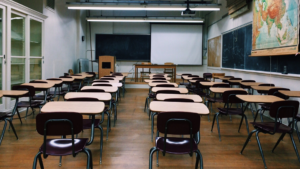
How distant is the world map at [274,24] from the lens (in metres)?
4.25

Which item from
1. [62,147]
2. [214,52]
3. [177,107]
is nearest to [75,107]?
[62,147]

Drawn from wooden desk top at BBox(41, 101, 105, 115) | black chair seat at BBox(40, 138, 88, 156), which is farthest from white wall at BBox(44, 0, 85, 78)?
black chair seat at BBox(40, 138, 88, 156)

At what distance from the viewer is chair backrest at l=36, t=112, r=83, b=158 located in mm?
1830

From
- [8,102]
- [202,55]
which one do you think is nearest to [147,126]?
[8,102]

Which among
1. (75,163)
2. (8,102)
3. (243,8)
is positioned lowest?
(75,163)

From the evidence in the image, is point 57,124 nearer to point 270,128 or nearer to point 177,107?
point 177,107

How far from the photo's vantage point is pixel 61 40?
28.5 feet

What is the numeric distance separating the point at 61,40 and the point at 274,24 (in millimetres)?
7096

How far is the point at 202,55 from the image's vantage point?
476 inches

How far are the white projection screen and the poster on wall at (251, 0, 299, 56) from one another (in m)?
6.09

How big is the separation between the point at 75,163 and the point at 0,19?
4047 millimetres

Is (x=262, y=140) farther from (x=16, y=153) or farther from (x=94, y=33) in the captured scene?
(x=94, y=33)

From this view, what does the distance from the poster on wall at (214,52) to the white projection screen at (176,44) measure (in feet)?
3.54

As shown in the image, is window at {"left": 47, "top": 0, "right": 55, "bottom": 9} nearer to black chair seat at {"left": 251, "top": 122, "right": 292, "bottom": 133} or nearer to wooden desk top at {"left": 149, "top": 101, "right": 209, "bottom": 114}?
wooden desk top at {"left": 149, "top": 101, "right": 209, "bottom": 114}
